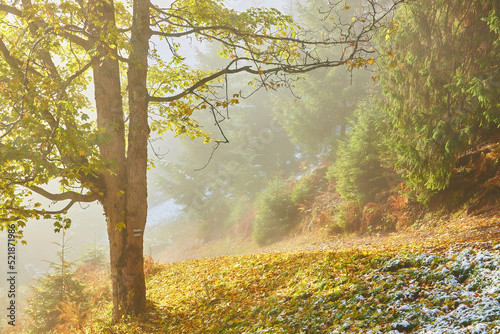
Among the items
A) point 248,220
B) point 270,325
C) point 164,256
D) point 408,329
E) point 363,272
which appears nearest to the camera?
point 408,329

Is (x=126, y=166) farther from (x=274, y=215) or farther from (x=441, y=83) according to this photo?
(x=274, y=215)

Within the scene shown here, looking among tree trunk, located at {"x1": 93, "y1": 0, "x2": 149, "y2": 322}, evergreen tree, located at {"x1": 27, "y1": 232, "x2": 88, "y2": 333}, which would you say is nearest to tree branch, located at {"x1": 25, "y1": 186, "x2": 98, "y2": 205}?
tree trunk, located at {"x1": 93, "y1": 0, "x2": 149, "y2": 322}

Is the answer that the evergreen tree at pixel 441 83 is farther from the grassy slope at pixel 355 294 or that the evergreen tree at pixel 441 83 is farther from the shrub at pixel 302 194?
the shrub at pixel 302 194

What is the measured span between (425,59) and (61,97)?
25.7 feet

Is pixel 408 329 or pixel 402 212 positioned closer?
pixel 408 329

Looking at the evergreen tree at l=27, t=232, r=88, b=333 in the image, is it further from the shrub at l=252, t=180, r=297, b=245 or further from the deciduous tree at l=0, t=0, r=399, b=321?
the shrub at l=252, t=180, r=297, b=245

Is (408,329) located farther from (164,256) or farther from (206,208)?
(164,256)

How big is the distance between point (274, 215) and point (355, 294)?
11555mm

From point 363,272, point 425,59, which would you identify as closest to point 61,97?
point 363,272

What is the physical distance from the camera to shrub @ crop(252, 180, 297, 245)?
15141 millimetres

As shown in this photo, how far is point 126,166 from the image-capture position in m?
5.90

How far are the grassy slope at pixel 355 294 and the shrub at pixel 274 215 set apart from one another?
27.1 feet

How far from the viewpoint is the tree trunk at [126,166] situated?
5797 mm

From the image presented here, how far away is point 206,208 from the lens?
25.5 m
